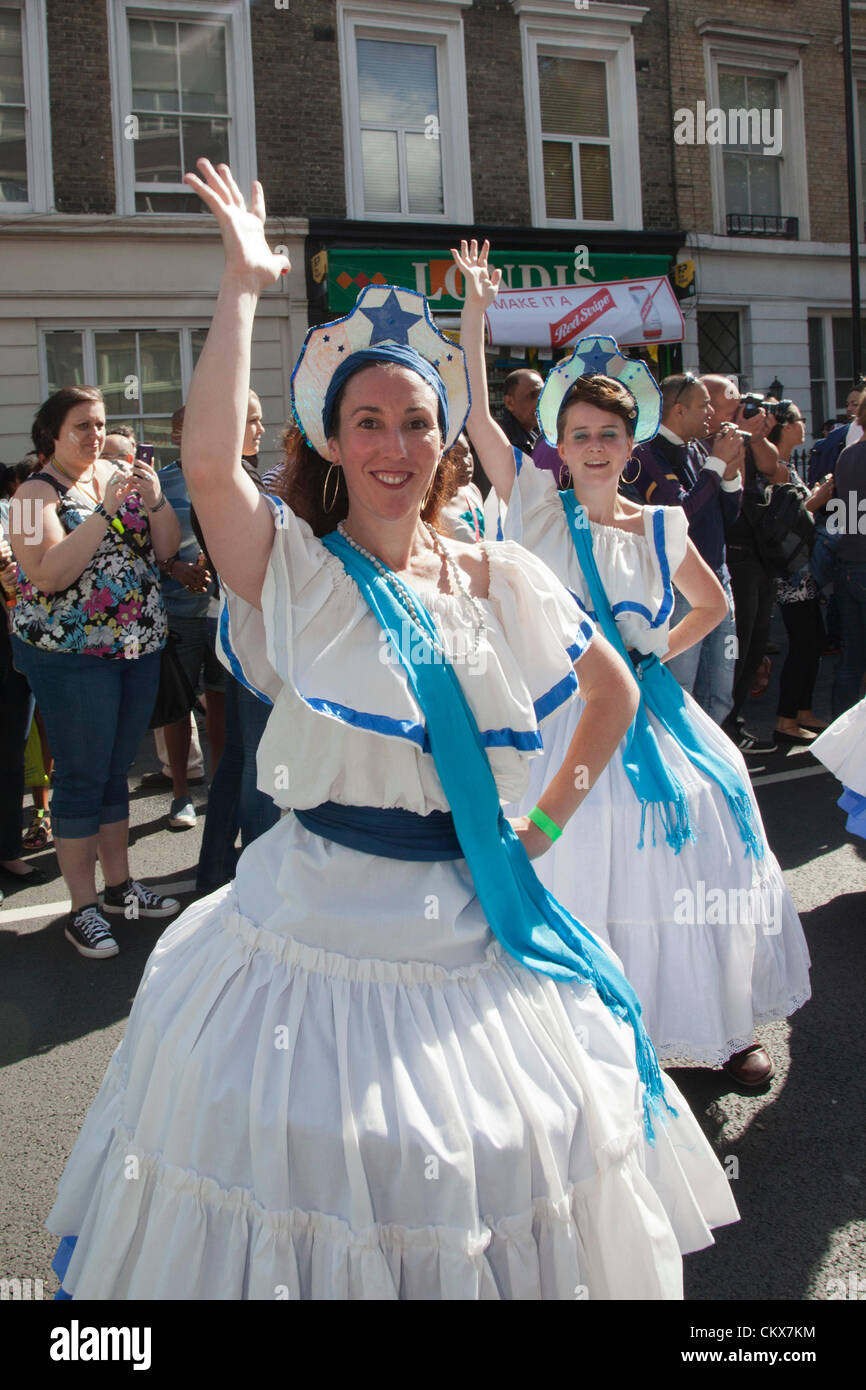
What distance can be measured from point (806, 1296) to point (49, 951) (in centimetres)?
307

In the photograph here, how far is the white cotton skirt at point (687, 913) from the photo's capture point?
10.1 ft

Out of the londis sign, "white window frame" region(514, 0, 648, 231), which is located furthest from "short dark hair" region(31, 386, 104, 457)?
"white window frame" region(514, 0, 648, 231)

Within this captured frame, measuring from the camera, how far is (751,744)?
24.2 ft

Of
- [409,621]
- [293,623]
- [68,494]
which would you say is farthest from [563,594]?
[68,494]

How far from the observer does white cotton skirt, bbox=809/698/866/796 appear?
457cm

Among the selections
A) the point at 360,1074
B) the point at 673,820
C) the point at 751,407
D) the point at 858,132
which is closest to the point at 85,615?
the point at 673,820

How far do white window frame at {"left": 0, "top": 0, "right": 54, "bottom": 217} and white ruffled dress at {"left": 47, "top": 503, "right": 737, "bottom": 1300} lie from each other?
11.8 m

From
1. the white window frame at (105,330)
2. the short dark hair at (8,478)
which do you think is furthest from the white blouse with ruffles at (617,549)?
the white window frame at (105,330)

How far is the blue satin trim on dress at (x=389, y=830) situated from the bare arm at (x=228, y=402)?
43cm

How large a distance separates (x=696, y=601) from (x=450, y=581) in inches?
66.5

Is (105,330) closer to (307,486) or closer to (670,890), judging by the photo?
(670,890)

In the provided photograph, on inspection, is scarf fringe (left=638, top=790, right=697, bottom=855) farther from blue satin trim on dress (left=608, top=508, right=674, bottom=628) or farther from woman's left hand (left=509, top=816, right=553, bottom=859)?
woman's left hand (left=509, top=816, right=553, bottom=859)

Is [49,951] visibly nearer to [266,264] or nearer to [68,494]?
[68,494]

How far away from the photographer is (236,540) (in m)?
1.80
